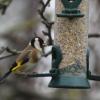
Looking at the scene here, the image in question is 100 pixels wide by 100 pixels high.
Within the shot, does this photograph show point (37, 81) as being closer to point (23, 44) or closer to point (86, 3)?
point (23, 44)

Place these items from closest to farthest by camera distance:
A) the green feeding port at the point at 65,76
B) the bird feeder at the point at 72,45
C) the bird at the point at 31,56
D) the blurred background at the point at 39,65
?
the green feeding port at the point at 65,76 → the bird feeder at the point at 72,45 → the bird at the point at 31,56 → the blurred background at the point at 39,65

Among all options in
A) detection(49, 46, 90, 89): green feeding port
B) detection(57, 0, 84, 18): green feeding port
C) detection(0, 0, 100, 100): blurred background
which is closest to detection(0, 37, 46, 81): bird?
detection(49, 46, 90, 89): green feeding port

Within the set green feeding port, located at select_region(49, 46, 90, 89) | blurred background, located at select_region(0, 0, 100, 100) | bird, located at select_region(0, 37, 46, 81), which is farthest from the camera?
blurred background, located at select_region(0, 0, 100, 100)

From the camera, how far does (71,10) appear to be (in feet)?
21.9

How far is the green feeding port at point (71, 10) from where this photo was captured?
668cm

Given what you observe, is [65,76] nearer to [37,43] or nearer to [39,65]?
[37,43]

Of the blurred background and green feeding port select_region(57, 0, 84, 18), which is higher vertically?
green feeding port select_region(57, 0, 84, 18)

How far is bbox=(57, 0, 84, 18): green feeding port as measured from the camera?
668 centimetres

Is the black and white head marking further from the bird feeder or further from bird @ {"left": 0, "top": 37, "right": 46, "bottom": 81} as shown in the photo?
the bird feeder

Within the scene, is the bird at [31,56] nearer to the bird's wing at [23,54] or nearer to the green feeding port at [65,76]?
the bird's wing at [23,54]

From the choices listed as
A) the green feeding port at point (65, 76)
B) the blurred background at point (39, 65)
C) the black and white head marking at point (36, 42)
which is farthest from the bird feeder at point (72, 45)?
the blurred background at point (39, 65)

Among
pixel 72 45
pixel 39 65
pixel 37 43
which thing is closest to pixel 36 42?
pixel 37 43

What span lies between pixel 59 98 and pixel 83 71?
5.92ft

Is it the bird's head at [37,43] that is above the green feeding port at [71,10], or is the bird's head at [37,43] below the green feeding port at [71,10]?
below
